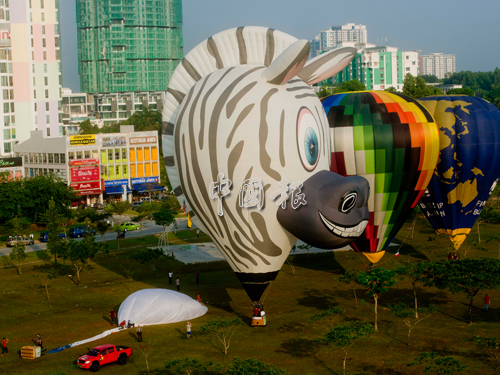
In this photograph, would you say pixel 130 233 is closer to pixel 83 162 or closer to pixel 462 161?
pixel 83 162

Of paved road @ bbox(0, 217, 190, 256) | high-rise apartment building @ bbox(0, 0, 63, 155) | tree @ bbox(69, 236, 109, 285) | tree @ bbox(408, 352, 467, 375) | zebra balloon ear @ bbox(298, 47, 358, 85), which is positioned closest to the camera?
tree @ bbox(408, 352, 467, 375)

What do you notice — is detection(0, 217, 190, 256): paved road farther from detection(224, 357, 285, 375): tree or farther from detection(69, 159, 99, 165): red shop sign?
detection(224, 357, 285, 375): tree

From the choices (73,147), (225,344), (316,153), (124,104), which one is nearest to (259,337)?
(225,344)

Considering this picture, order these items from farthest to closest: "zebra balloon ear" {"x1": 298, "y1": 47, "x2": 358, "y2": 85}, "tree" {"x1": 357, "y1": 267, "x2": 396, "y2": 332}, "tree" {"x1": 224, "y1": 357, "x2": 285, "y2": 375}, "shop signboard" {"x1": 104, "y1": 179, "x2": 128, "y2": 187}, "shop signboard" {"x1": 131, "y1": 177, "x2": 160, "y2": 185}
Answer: "shop signboard" {"x1": 131, "y1": 177, "x2": 160, "y2": 185}, "shop signboard" {"x1": 104, "y1": 179, "x2": 128, "y2": 187}, "tree" {"x1": 357, "y1": 267, "x2": 396, "y2": 332}, "zebra balloon ear" {"x1": 298, "y1": 47, "x2": 358, "y2": 85}, "tree" {"x1": 224, "y1": 357, "x2": 285, "y2": 375}

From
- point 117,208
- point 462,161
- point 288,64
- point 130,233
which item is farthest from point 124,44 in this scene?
point 288,64

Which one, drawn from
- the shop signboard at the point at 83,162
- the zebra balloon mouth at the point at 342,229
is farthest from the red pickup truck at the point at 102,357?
the shop signboard at the point at 83,162

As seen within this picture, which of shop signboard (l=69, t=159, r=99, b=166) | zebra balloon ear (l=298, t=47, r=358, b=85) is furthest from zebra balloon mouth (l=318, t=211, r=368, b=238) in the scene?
shop signboard (l=69, t=159, r=99, b=166)
